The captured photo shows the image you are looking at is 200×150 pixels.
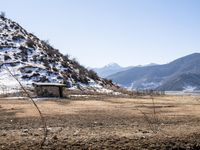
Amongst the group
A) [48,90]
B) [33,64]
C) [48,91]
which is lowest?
[48,91]

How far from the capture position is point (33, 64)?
9494 cm

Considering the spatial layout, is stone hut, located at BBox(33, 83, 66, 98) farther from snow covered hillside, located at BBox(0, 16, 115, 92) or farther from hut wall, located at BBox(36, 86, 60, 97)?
snow covered hillside, located at BBox(0, 16, 115, 92)

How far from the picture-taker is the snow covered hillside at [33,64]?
8594cm

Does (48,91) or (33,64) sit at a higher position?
(33,64)

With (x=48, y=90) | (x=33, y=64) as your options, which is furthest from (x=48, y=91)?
(x=33, y=64)

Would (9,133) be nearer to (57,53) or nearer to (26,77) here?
(26,77)

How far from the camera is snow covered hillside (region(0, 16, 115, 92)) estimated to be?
8594 centimetres

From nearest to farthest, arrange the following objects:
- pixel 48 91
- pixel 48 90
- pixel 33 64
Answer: pixel 48 91, pixel 48 90, pixel 33 64

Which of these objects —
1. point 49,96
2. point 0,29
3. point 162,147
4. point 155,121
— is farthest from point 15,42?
point 162,147

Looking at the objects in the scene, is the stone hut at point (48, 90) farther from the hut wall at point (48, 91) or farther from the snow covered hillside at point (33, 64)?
the snow covered hillside at point (33, 64)

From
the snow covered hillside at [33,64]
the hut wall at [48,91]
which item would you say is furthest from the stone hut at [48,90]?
the snow covered hillside at [33,64]

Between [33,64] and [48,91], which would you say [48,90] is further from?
[33,64]

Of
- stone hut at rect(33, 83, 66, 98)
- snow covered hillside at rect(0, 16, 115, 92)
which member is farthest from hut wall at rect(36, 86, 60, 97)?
snow covered hillside at rect(0, 16, 115, 92)

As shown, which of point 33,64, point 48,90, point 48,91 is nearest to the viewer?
point 48,91
